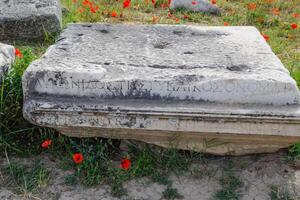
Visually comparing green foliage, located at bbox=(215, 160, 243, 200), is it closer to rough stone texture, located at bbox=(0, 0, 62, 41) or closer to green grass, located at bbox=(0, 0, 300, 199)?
green grass, located at bbox=(0, 0, 300, 199)

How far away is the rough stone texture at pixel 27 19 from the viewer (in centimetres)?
432

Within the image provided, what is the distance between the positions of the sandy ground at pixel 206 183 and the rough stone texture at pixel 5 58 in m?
0.56

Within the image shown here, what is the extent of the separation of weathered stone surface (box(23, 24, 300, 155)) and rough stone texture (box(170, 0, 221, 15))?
9.58 ft

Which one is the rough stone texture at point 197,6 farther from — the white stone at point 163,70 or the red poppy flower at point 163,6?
the white stone at point 163,70

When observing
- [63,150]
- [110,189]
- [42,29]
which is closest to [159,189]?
[110,189]

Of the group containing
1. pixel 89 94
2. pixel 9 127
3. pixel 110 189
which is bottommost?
pixel 110 189

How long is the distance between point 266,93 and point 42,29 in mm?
2654

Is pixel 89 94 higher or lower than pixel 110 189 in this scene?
higher

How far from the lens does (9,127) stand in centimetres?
276

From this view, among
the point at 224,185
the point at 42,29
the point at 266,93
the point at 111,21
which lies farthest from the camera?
the point at 111,21

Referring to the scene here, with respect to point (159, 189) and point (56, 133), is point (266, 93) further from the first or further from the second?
point (56, 133)

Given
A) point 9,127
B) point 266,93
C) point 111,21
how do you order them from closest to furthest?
point 266,93 → point 9,127 → point 111,21

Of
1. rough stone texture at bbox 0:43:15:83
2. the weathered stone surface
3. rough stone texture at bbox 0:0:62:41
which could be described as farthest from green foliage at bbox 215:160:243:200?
rough stone texture at bbox 0:0:62:41

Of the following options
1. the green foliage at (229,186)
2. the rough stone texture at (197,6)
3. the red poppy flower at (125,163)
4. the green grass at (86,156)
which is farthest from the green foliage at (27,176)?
the rough stone texture at (197,6)
